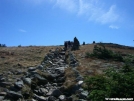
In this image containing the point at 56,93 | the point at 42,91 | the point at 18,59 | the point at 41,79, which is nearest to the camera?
the point at 56,93

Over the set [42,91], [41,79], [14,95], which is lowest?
[42,91]

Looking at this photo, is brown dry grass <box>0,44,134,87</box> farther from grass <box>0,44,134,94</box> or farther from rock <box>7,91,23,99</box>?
rock <box>7,91,23,99</box>

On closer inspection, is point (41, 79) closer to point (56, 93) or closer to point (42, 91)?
point (42, 91)

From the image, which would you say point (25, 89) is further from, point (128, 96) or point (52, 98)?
point (128, 96)

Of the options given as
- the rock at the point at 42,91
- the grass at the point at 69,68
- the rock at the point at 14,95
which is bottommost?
the rock at the point at 42,91

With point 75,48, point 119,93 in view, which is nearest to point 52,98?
point 119,93

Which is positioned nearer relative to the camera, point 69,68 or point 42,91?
point 42,91

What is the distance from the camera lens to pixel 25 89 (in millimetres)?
10609

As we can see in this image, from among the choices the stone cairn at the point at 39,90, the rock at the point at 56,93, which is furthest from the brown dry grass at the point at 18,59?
the rock at the point at 56,93

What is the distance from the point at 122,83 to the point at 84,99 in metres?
2.13

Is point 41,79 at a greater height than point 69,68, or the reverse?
point 69,68

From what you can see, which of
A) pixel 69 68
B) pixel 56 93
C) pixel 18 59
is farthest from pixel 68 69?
pixel 18 59

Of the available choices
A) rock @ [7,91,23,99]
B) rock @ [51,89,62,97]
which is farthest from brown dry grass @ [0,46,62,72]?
rock @ [51,89,62,97]

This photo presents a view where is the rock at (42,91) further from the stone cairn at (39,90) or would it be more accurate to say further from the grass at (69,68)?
the grass at (69,68)
